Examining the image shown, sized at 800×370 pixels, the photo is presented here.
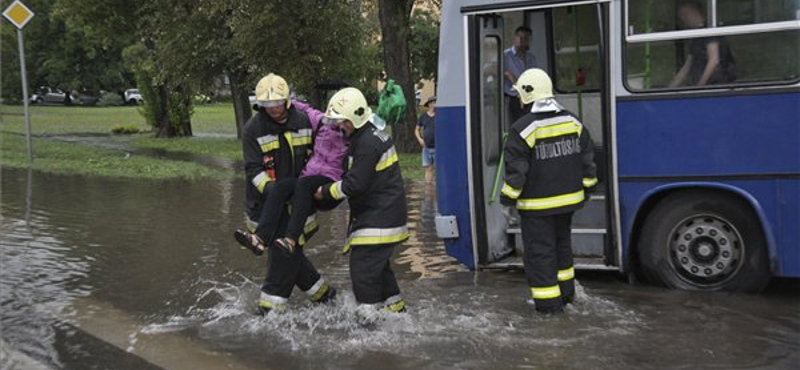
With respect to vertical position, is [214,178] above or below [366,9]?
below

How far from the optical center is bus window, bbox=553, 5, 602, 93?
327 inches

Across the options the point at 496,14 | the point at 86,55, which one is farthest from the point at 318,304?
the point at 86,55

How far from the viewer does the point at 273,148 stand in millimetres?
6418

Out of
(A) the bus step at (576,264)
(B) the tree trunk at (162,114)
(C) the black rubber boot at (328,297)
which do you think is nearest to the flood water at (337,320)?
(C) the black rubber boot at (328,297)

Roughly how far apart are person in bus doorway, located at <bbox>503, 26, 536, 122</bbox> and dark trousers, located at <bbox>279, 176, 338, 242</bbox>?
8.03 ft

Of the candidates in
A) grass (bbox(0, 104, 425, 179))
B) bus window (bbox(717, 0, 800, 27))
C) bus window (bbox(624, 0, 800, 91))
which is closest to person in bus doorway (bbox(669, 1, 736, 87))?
bus window (bbox(624, 0, 800, 91))

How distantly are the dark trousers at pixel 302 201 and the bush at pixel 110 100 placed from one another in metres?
71.1

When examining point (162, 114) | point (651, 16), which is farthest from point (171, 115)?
point (651, 16)

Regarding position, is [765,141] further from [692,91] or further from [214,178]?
[214,178]

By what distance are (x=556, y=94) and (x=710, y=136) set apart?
2.13 meters

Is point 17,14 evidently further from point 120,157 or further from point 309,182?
point 309,182

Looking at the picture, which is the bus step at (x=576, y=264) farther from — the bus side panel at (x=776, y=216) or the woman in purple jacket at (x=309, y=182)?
the woman in purple jacket at (x=309, y=182)

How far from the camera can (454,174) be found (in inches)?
297

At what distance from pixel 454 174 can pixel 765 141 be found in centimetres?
250
